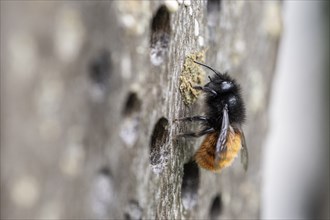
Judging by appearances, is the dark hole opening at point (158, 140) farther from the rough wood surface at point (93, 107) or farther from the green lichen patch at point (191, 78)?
the green lichen patch at point (191, 78)

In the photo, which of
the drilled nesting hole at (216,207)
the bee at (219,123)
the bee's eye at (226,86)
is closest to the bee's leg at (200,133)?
the bee at (219,123)

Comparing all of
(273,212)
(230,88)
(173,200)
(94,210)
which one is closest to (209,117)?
(230,88)

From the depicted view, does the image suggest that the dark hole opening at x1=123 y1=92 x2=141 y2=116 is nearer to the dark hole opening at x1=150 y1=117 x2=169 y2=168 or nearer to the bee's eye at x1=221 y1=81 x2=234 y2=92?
the dark hole opening at x1=150 y1=117 x2=169 y2=168

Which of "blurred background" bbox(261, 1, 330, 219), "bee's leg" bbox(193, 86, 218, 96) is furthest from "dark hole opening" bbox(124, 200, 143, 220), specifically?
"blurred background" bbox(261, 1, 330, 219)

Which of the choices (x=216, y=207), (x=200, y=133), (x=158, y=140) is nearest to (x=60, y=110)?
(x=158, y=140)

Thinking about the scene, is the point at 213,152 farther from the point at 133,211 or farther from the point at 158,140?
the point at 133,211

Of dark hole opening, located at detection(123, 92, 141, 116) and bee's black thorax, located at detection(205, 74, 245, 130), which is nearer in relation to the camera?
dark hole opening, located at detection(123, 92, 141, 116)

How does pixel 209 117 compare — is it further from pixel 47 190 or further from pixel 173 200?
pixel 47 190
